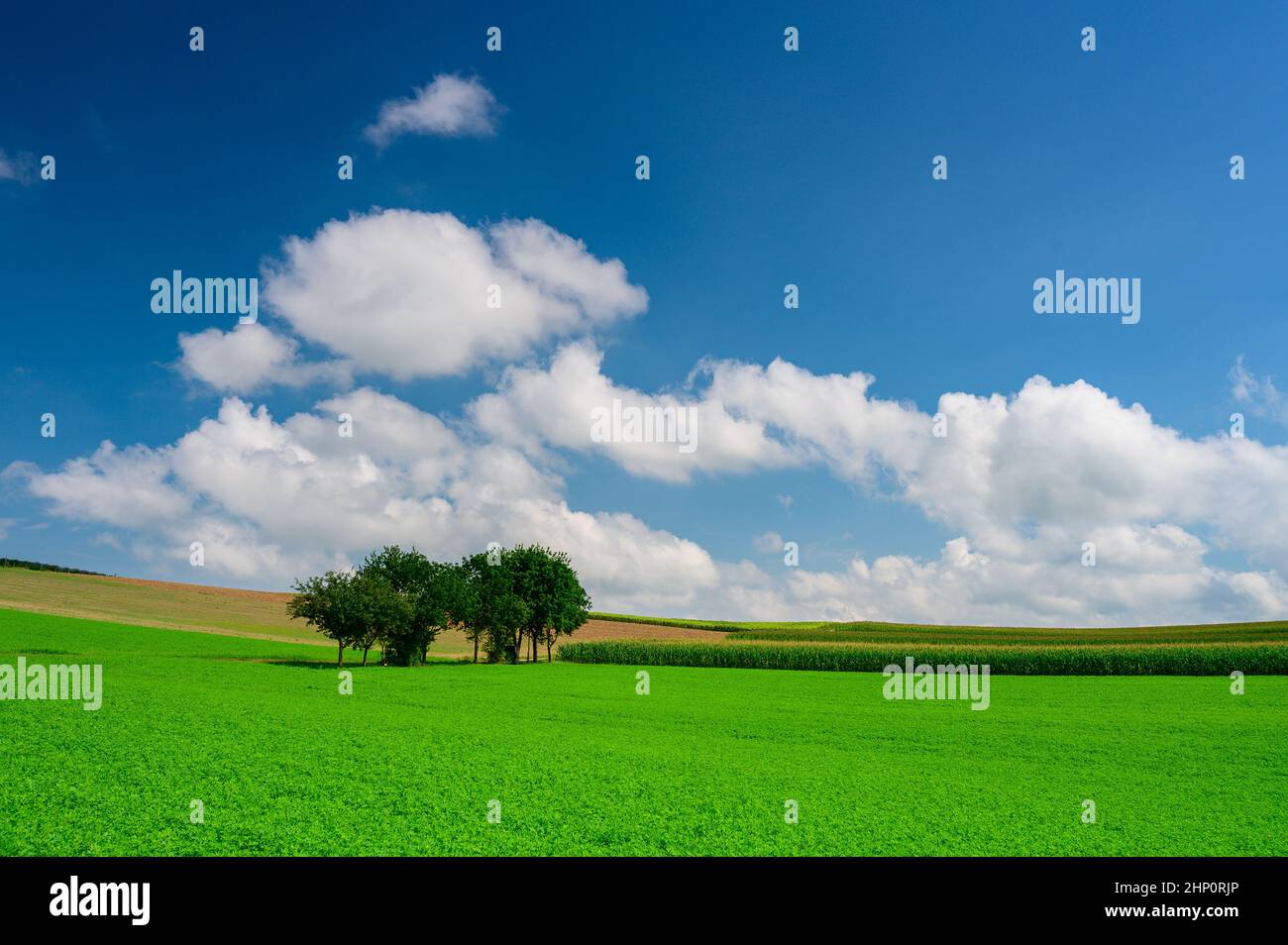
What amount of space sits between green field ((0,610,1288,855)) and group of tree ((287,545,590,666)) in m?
19.3

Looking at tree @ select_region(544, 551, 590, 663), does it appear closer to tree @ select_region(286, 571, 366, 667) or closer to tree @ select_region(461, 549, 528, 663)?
tree @ select_region(461, 549, 528, 663)

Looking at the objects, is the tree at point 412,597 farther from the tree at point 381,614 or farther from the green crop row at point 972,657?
the green crop row at point 972,657

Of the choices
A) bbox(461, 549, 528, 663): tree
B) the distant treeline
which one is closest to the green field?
bbox(461, 549, 528, 663): tree

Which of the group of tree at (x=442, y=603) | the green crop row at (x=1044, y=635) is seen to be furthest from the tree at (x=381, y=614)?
the green crop row at (x=1044, y=635)

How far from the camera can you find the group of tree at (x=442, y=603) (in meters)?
54.0

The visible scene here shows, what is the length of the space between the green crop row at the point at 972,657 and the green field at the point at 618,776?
2012 cm

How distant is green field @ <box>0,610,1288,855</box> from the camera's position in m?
12.4

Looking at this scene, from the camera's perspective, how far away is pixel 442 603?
60.8 metres

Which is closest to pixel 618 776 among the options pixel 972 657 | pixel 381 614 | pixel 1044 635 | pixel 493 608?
pixel 381 614

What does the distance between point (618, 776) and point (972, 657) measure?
4877cm

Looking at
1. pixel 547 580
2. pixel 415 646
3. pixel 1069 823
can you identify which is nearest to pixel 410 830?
pixel 1069 823

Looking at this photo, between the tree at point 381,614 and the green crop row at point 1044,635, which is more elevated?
the tree at point 381,614
